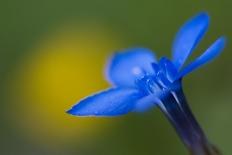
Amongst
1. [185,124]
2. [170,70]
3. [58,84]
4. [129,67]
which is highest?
[58,84]

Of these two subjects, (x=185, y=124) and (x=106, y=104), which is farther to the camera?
(x=185, y=124)

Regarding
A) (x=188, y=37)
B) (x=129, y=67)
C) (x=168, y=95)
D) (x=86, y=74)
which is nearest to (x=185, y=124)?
(x=168, y=95)

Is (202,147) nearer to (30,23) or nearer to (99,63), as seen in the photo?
(99,63)

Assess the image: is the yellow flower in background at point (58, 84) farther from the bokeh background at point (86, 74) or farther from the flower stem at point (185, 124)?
the flower stem at point (185, 124)

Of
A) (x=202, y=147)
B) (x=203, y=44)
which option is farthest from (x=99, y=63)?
(x=202, y=147)

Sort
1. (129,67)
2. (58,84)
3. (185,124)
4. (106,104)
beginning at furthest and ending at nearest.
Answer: (58,84), (129,67), (185,124), (106,104)

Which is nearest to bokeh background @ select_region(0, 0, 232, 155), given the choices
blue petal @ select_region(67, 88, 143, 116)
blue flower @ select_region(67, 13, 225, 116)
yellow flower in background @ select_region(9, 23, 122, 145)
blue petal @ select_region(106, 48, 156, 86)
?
yellow flower in background @ select_region(9, 23, 122, 145)

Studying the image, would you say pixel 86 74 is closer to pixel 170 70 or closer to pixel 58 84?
pixel 58 84
